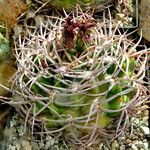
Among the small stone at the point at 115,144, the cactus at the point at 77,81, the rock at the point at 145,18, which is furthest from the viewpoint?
the rock at the point at 145,18

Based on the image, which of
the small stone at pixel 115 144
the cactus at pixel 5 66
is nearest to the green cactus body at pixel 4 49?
the cactus at pixel 5 66

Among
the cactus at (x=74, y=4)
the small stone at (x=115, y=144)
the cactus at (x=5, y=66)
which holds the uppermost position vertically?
the cactus at (x=74, y=4)

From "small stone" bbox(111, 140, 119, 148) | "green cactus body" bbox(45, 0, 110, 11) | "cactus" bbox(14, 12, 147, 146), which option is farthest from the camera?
"green cactus body" bbox(45, 0, 110, 11)

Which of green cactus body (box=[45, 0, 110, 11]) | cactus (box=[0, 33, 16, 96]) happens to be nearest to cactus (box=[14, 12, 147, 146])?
cactus (box=[0, 33, 16, 96])

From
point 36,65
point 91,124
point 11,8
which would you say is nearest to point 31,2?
point 11,8

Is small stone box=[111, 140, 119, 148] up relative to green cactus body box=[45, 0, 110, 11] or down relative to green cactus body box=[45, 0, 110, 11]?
down

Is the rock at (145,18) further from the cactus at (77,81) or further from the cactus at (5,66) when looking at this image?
the cactus at (5,66)

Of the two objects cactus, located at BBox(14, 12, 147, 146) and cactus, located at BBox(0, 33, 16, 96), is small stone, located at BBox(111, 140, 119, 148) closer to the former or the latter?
cactus, located at BBox(14, 12, 147, 146)
